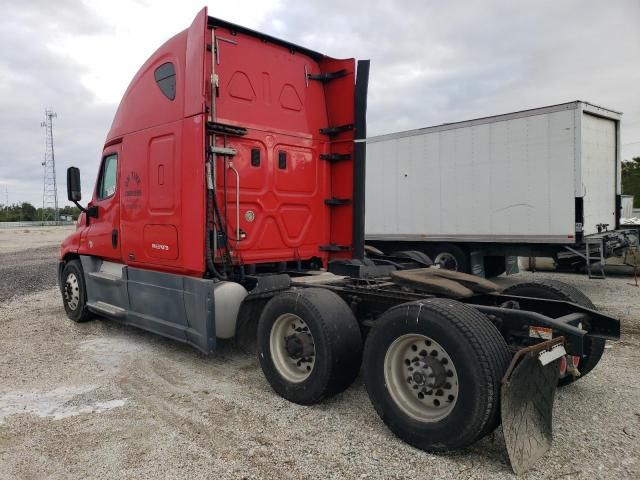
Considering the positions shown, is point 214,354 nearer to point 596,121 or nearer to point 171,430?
point 171,430

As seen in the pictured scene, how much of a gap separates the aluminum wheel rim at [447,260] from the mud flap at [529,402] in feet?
24.2

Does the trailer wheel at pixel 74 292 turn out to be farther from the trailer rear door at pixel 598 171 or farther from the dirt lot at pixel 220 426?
the trailer rear door at pixel 598 171

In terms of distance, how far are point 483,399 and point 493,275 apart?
9114mm

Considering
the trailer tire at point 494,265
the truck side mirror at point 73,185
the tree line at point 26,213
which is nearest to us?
the truck side mirror at point 73,185

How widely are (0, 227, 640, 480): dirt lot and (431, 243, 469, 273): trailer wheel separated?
187 inches

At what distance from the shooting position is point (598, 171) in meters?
9.46

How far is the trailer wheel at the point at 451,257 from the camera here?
10.4 metres

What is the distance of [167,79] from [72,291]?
142 inches

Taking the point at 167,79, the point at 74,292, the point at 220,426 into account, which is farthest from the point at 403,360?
the point at 74,292


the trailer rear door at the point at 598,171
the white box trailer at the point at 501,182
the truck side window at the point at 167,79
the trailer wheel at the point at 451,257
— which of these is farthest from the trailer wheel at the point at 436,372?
the trailer wheel at the point at 451,257

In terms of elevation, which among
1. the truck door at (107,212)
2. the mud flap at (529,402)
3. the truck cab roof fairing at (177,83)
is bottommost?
the mud flap at (529,402)

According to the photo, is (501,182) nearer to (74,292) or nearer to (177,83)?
(177,83)

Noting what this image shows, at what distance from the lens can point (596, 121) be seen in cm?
930

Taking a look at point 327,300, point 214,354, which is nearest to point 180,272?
point 214,354
